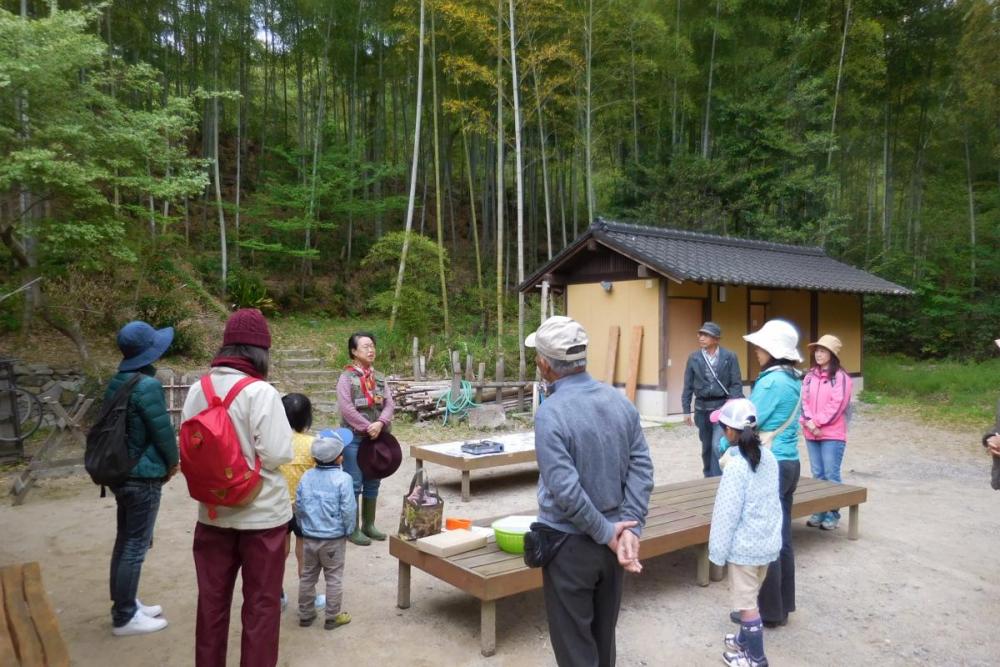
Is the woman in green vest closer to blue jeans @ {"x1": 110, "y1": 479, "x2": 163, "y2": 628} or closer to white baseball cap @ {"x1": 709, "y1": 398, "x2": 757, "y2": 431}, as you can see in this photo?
blue jeans @ {"x1": 110, "y1": 479, "x2": 163, "y2": 628}

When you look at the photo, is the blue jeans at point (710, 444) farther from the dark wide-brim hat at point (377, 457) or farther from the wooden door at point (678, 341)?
the wooden door at point (678, 341)

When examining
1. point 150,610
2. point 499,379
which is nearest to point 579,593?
point 150,610

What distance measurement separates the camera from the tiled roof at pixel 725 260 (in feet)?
30.2

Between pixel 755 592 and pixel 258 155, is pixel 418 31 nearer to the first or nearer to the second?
pixel 258 155

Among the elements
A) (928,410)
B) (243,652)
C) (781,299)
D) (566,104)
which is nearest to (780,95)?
(566,104)

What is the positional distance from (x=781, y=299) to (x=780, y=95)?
547 centimetres

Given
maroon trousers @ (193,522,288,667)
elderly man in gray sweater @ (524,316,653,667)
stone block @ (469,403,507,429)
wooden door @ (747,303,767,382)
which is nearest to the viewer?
elderly man in gray sweater @ (524,316,653,667)

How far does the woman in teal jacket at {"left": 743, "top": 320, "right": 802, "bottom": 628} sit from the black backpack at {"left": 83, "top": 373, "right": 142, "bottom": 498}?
2.58m

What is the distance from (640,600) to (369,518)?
1.77 m

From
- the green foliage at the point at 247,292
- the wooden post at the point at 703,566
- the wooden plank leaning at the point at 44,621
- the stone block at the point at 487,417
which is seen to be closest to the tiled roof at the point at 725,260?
the stone block at the point at 487,417

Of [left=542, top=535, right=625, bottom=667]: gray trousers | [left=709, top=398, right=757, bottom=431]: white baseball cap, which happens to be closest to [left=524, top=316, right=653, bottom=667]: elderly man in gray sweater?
[left=542, top=535, right=625, bottom=667]: gray trousers

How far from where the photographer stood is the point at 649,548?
298 cm

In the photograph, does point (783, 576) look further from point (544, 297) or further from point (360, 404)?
point (544, 297)

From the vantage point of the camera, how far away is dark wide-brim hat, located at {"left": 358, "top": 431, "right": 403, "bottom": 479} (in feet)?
12.4
